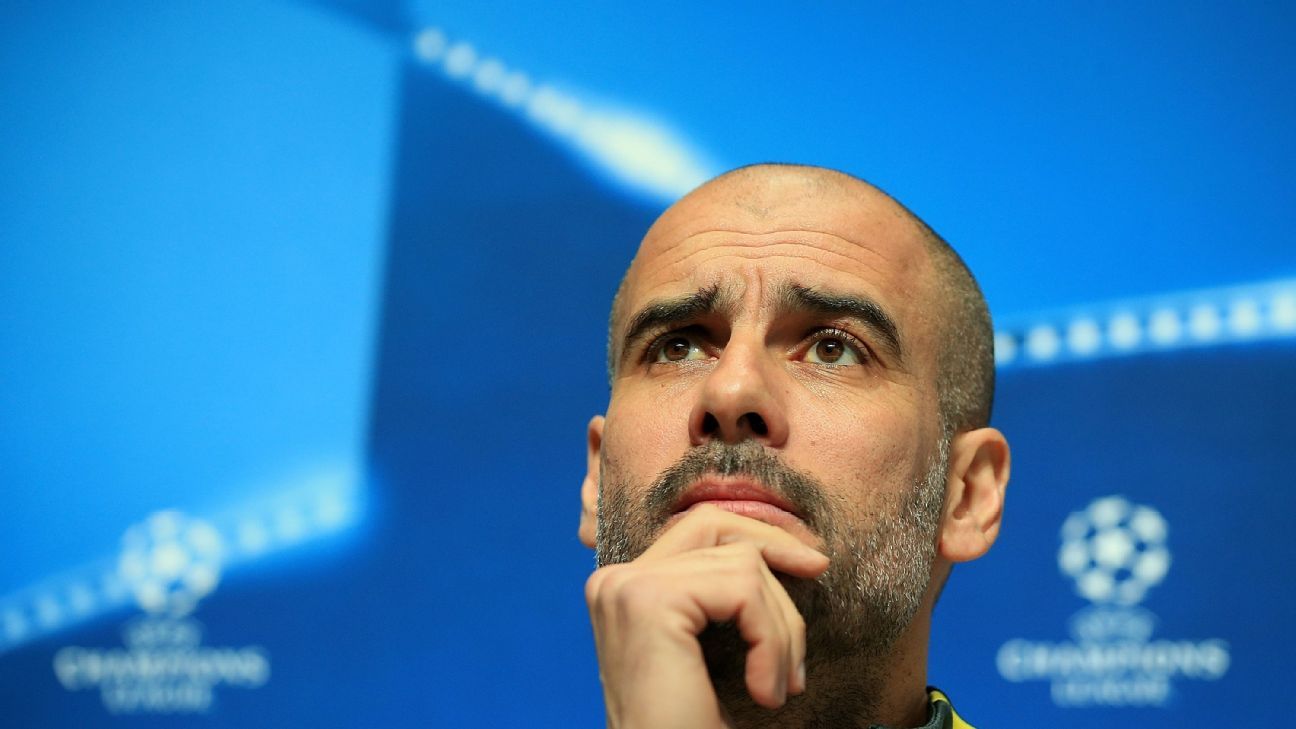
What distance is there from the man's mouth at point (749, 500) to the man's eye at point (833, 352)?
246 mm

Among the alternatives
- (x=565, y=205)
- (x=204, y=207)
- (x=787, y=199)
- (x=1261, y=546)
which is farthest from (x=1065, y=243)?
(x=204, y=207)

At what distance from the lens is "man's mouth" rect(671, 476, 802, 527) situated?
1.31m

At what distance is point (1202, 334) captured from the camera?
2055mm

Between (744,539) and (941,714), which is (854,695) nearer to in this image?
(941,714)

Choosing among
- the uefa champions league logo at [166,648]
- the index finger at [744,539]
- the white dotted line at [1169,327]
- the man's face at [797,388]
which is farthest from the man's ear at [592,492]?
the uefa champions league logo at [166,648]

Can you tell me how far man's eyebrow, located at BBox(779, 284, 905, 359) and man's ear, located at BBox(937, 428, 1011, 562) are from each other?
201 mm

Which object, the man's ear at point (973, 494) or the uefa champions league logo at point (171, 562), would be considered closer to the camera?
the man's ear at point (973, 494)

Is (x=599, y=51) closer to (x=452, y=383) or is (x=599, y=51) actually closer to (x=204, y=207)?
(x=452, y=383)

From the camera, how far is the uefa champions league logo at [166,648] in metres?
2.27

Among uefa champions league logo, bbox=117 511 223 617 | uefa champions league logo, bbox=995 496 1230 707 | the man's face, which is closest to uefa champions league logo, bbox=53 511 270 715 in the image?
uefa champions league logo, bbox=117 511 223 617

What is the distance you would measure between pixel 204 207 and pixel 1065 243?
183 cm

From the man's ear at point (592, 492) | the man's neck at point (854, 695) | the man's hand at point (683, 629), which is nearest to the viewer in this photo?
the man's hand at point (683, 629)

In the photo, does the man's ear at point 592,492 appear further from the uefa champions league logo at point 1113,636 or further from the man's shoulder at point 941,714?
the uefa champions league logo at point 1113,636

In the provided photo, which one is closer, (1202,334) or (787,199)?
(787,199)
